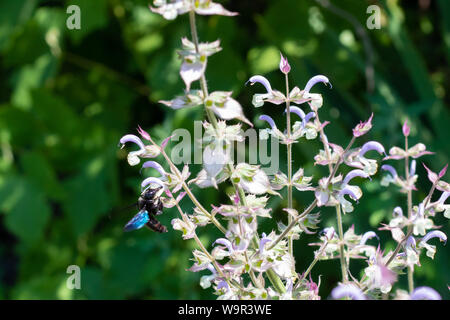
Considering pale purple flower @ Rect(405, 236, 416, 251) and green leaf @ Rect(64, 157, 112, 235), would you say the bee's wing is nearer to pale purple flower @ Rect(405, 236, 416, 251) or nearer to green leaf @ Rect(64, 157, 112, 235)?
pale purple flower @ Rect(405, 236, 416, 251)

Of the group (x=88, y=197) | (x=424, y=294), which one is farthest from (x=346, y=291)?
(x=88, y=197)

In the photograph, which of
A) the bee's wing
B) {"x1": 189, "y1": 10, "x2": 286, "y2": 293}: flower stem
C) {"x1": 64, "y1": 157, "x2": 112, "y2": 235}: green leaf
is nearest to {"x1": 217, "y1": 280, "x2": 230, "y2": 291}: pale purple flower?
{"x1": 189, "y1": 10, "x2": 286, "y2": 293}: flower stem

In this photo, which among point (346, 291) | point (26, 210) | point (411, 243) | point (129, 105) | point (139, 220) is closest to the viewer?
point (346, 291)

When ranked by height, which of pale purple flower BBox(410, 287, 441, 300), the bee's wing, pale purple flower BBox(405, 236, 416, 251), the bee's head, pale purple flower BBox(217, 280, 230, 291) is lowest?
pale purple flower BBox(410, 287, 441, 300)

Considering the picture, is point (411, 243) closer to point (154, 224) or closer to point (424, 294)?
point (424, 294)

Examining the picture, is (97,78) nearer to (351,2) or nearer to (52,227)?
(52,227)

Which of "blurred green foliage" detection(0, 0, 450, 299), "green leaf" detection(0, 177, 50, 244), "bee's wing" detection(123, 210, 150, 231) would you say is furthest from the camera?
"green leaf" detection(0, 177, 50, 244)

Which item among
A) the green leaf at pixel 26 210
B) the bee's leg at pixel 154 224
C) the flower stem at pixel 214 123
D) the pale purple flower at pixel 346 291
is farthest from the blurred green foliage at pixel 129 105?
the pale purple flower at pixel 346 291
